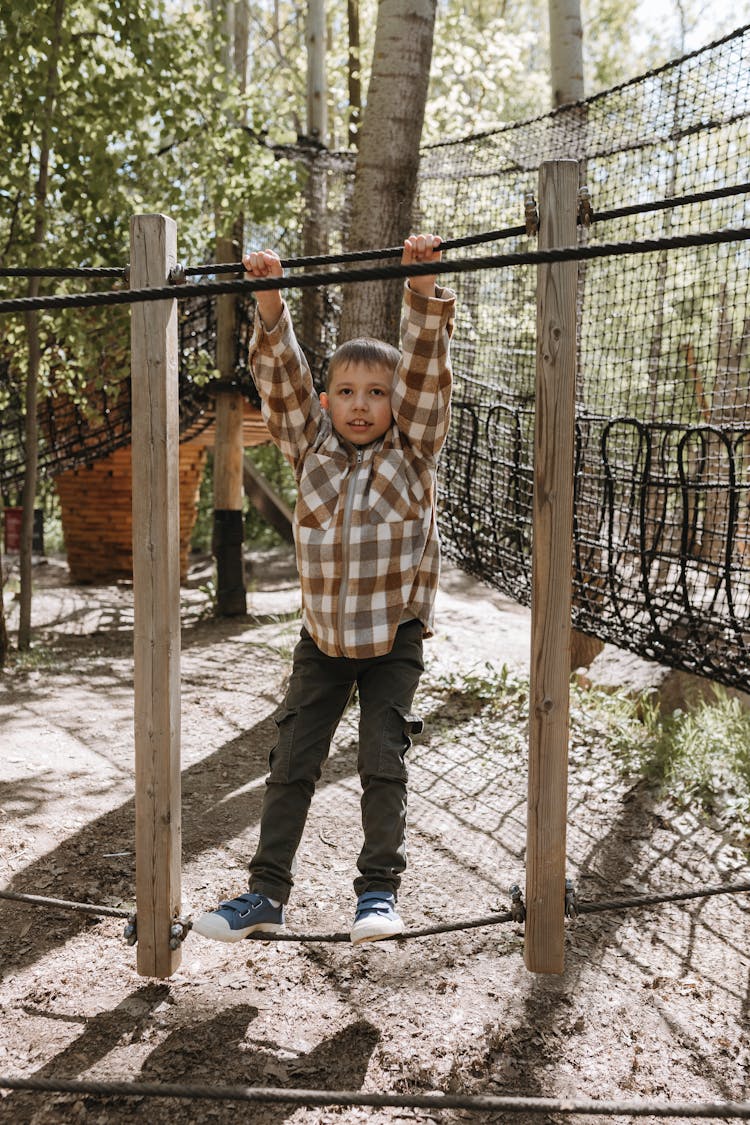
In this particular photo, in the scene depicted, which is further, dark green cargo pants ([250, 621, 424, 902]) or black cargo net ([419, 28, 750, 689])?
black cargo net ([419, 28, 750, 689])

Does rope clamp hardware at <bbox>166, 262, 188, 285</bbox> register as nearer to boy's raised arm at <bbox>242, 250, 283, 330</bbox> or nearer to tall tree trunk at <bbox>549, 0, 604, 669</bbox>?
boy's raised arm at <bbox>242, 250, 283, 330</bbox>

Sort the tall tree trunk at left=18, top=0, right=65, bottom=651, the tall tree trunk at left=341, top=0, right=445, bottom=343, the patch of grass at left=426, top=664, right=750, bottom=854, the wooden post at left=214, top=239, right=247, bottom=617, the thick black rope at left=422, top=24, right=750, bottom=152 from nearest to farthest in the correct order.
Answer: the thick black rope at left=422, top=24, right=750, bottom=152 → the patch of grass at left=426, top=664, right=750, bottom=854 → the tall tree trunk at left=341, top=0, right=445, bottom=343 → the tall tree trunk at left=18, top=0, right=65, bottom=651 → the wooden post at left=214, top=239, right=247, bottom=617

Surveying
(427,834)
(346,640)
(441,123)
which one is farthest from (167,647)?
(441,123)

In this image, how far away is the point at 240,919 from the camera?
2.02 m

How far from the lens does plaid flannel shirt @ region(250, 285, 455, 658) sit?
2.09 meters

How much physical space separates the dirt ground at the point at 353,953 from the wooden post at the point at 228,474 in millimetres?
2066

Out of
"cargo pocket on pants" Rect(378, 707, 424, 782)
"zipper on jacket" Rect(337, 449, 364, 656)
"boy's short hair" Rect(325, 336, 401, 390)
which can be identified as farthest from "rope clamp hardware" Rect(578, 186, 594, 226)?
"cargo pocket on pants" Rect(378, 707, 424, 782)

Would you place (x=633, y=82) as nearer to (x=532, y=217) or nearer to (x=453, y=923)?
(x=532, y=217)

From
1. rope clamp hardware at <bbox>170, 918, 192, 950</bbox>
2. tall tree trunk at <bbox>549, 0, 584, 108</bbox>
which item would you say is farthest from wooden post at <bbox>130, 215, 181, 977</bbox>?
tall tree trunk at <bbox>549, 0, 584, 108</bbox>

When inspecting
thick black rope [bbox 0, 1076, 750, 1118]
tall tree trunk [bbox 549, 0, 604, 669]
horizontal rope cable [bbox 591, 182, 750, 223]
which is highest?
tall tree trunk [bbox 549, 0, 604, 669]

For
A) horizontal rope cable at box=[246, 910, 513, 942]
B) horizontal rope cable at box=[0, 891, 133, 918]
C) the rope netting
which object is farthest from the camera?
the rope netting

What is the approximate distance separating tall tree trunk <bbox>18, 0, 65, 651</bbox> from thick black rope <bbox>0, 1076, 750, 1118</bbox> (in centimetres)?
416

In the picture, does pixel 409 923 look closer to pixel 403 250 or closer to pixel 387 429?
pixel 387 429

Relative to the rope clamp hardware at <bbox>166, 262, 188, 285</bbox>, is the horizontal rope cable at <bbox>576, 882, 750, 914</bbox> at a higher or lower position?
lower
